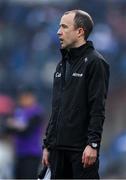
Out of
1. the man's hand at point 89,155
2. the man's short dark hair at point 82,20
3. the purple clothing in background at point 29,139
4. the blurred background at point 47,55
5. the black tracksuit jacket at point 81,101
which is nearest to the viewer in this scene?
the man's hand at point 89,155

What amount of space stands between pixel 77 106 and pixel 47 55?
384 inches

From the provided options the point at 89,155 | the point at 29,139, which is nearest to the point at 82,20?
the point at 89,155

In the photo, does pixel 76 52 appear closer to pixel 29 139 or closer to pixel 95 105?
pixel 95 105

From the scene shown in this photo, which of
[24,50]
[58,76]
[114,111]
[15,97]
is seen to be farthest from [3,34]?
[58,76]

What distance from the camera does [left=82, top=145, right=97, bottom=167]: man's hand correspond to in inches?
192

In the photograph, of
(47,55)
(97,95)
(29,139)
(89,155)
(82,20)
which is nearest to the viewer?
(89,155)

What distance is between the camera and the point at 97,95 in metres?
4.98

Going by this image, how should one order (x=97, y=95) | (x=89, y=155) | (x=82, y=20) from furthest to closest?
(x=82, y=20)
(x=97, y=95)
(x=89, y=155)

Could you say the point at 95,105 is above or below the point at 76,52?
below

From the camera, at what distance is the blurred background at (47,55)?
12.8 m

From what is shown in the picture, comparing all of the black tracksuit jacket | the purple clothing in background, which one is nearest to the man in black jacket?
the black tracksuit jacket

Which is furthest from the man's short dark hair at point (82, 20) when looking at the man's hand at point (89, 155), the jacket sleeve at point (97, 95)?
the man's hand at point (89, 155)

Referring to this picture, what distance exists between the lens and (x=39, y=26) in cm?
1555

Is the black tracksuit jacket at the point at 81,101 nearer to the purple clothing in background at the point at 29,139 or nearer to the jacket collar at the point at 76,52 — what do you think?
the jacket collar at the point at 76,52
